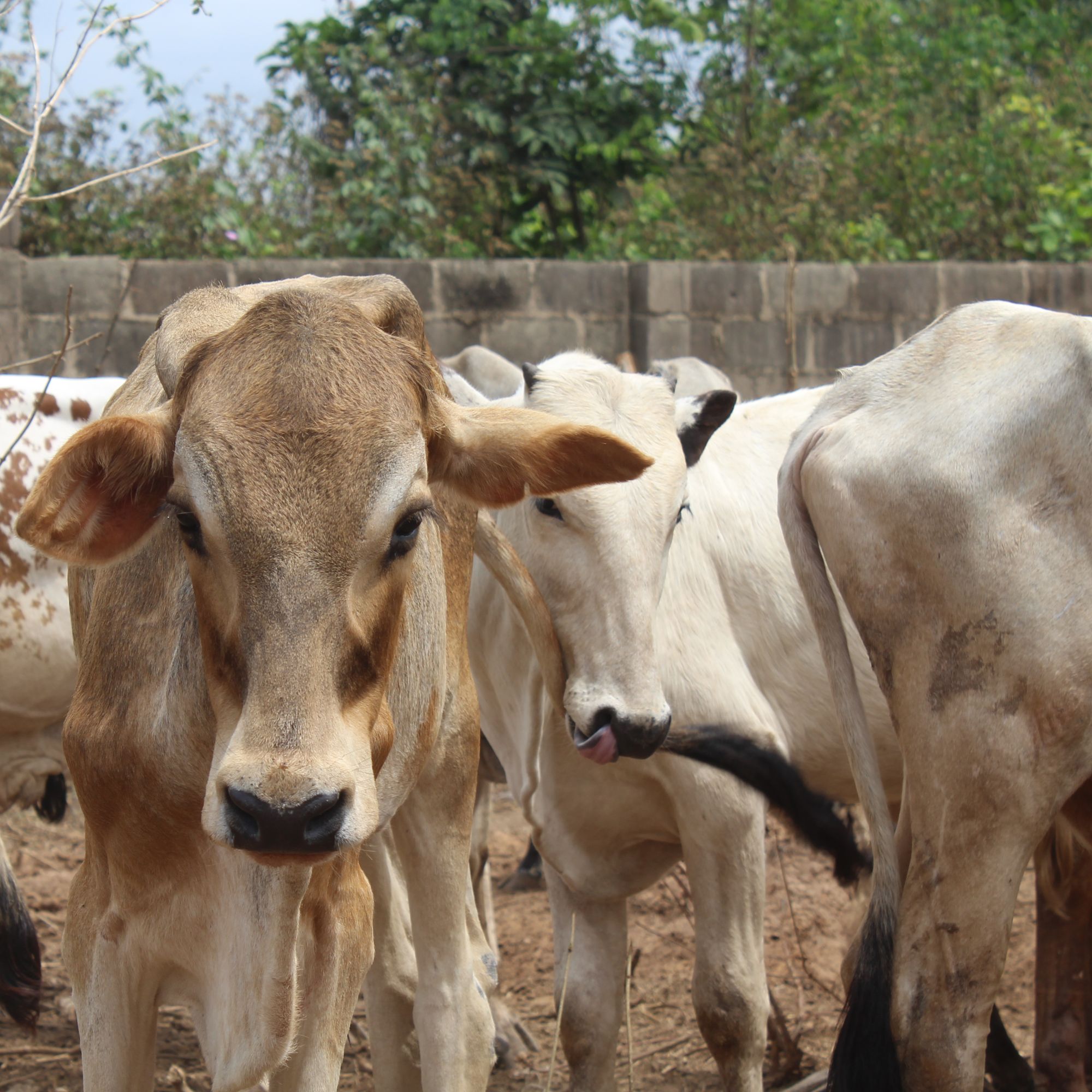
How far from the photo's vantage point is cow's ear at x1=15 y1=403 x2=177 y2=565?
2145 millimetres

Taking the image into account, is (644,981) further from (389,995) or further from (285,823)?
(285,823)

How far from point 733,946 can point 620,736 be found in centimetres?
74

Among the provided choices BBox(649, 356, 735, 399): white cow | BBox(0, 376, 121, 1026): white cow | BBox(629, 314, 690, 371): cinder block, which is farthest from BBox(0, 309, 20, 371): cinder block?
BBox(649, 356, 735, 399): white cow

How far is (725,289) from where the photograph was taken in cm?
766

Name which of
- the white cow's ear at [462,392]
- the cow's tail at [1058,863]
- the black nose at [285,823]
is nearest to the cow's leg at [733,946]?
the cow's tail at [1058,863]

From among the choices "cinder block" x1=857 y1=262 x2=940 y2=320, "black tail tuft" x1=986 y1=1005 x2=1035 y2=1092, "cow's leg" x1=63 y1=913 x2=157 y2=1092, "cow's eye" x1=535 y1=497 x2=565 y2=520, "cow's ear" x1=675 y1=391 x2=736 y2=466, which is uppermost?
"cinder block" x1=857 y1=262 x2=940 y2=320

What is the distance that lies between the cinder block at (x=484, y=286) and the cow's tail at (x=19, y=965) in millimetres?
4368

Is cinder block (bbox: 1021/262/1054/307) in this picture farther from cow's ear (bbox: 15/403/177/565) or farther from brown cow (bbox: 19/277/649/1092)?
cow's ear (bbox: 15/403/177/565)

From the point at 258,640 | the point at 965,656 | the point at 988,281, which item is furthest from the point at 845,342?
the point at 258,640

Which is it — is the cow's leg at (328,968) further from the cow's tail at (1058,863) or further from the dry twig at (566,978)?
the cow's tail at (1058,863)

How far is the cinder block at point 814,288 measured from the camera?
7.69 meters

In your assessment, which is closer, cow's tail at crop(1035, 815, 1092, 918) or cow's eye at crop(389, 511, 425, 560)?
cow's eye at crop(389, 511, 425, 560)

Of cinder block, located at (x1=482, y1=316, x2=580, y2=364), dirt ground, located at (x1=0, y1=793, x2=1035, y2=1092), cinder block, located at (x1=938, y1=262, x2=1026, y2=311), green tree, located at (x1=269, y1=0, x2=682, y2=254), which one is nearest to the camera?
dirt ground, located at (x1=0, y1=793, x2=1035, y2=1092)

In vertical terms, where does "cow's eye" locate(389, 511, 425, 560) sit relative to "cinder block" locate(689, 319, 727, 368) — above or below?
below
